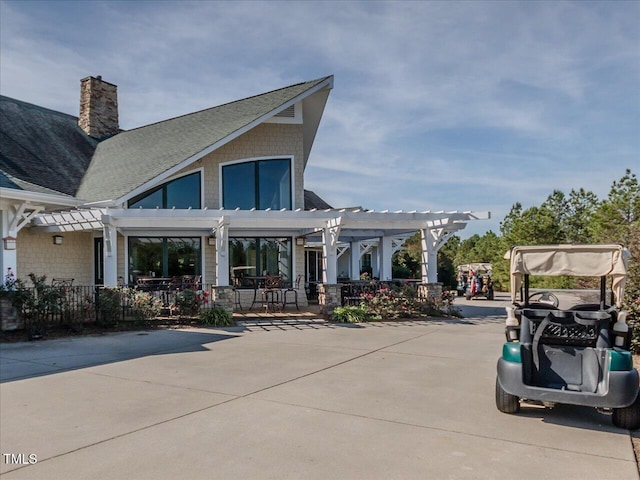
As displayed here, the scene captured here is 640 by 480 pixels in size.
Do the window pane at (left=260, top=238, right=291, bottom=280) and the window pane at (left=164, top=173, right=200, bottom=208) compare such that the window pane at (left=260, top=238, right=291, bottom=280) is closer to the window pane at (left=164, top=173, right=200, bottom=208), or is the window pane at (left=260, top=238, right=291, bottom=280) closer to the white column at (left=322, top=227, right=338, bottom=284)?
the window pane at (left=164, top=173, right=200, bottom=208)

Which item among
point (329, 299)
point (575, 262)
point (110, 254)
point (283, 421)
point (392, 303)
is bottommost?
point (283, 421)

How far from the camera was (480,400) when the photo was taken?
5.75 m

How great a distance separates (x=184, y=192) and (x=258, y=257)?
10.7ft

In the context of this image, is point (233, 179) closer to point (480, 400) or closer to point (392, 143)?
point (392, 143)

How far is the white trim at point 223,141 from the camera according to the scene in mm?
13766

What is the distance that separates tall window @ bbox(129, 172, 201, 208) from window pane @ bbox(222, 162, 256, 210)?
934 millimetres

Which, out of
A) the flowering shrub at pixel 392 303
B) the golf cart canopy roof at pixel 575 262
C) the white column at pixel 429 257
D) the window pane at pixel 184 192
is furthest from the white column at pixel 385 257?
the golf cart canopy roof at pixel 575 262

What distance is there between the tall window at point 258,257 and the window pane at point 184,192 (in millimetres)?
1816

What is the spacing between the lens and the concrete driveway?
3.90 metres

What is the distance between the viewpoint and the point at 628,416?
15.8ft

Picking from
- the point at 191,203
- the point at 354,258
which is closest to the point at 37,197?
the point at 191,203

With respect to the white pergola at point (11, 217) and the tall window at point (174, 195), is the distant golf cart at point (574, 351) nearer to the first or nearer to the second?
the white pergola at point (11, 217)

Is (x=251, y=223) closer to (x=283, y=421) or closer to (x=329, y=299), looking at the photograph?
(x=329, y=299)

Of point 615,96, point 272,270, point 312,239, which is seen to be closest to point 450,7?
point 615,96
